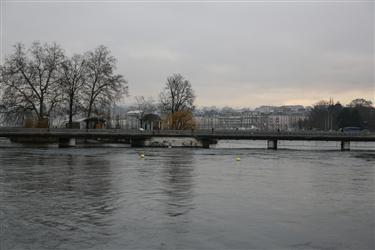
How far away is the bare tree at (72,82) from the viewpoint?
86.1 metres

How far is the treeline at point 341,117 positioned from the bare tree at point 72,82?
8756 cm

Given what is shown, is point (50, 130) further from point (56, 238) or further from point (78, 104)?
point (56, 238)

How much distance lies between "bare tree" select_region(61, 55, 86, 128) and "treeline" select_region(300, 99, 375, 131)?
87.6 m

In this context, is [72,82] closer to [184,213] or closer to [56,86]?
[56,86]

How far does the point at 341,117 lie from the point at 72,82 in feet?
302

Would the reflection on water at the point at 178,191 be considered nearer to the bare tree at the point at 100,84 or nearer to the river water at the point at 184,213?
the river water at the point at 184,213

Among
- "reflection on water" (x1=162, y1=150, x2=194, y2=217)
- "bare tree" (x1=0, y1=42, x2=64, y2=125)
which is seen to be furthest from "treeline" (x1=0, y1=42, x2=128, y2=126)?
"reflection on water" (x1=162, y1=150, x2=194, y2=217)

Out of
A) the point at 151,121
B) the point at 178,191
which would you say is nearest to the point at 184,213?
the point at 178,191

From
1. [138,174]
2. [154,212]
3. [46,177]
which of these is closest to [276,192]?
[154,212]

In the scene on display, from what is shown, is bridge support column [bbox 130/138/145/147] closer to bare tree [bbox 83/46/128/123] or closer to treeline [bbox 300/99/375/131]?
bare tree [bbox 83/46/128/123]

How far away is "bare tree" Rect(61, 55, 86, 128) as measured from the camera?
8612 cm

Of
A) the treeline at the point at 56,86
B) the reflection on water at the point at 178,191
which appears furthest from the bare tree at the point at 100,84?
the reflection on water at the point at 178,191

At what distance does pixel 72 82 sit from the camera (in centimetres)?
8675

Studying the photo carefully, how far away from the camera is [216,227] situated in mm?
13961
